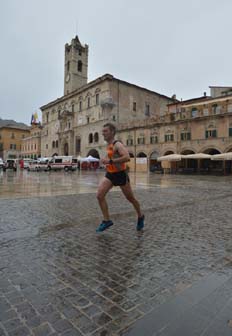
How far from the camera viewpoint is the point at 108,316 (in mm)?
1908

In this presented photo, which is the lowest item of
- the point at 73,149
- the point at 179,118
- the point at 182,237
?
the point at 182,237

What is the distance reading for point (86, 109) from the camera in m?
48.9

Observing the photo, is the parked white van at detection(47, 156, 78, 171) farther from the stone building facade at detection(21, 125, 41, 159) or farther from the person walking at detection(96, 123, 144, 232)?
the stone building facade at detection(21, 125, 41, 159)

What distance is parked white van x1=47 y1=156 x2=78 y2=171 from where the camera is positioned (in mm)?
35562

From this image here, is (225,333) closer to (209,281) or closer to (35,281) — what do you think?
(209,281)

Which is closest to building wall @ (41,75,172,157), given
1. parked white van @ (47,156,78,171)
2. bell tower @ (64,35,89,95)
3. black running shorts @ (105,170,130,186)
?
bell tower @ (64,35,89,95)

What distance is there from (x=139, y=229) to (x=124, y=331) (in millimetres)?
2746

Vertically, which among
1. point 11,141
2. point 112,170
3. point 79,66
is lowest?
point 112,170

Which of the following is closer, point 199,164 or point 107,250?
point 107,250

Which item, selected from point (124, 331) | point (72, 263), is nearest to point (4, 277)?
point (72, 263)

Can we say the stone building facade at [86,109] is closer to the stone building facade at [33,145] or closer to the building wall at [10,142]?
the stone building facade at [33,145]

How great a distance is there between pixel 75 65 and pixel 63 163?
3314cm

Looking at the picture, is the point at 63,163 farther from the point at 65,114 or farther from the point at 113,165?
the point at 113,165

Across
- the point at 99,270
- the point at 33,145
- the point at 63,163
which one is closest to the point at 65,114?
the point at 63,163
